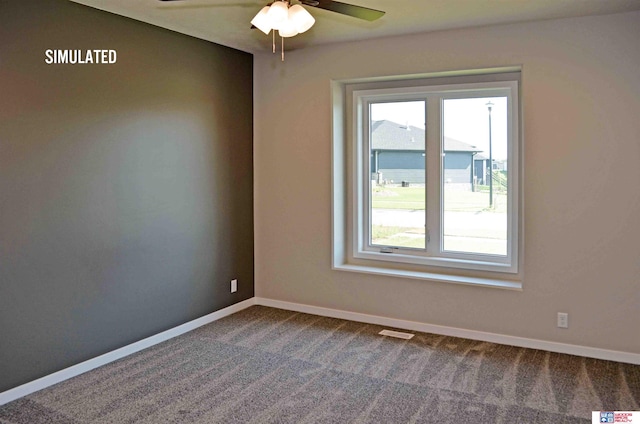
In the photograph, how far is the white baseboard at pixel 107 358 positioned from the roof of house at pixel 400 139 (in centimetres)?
213

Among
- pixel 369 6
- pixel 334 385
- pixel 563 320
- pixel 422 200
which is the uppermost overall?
pixel 369 6

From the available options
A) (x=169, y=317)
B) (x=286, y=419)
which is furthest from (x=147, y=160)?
(x=286, y=419)

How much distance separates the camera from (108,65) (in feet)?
12.2

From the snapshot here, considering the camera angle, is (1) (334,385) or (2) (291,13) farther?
(1) (334,385)

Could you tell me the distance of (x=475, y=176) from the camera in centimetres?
446

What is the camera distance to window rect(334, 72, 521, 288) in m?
4.32

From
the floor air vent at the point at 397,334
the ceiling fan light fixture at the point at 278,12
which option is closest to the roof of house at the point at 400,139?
the floor air vent at the point at 397,334

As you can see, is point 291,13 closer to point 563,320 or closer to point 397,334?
point 397,334

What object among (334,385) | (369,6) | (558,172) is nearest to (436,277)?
(558,172)

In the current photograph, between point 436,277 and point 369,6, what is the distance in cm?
228

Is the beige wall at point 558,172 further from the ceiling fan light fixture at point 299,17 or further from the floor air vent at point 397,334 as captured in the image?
the ceiling fan light fixture at point 299,17

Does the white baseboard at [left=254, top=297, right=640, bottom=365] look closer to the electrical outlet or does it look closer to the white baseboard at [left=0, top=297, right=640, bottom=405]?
the white baseboard at [left=0, top=297, right=640, bottom=405]

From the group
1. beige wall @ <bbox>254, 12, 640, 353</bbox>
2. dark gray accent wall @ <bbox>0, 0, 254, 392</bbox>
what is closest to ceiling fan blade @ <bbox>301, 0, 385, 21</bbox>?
beige wall @ <bbox>254, 12, 640, 353</bbox>

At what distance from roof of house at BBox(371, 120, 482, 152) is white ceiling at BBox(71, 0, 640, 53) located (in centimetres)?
85
